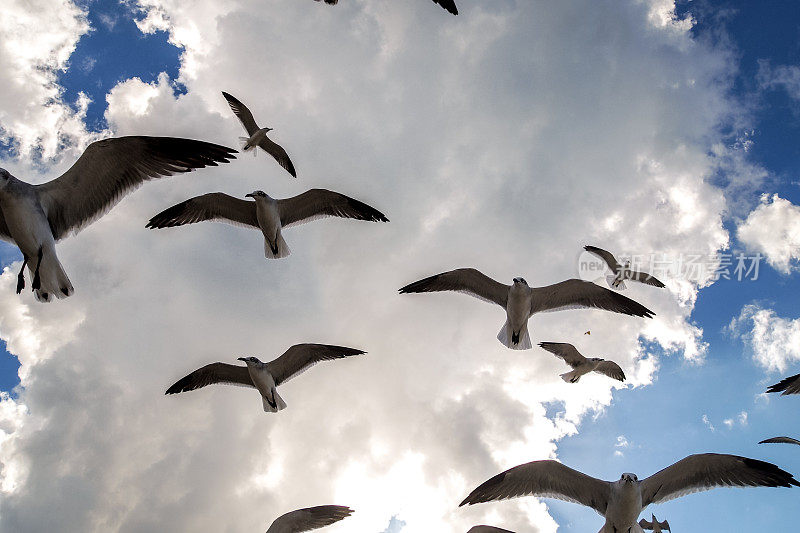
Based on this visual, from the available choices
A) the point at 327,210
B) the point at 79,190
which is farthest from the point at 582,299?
the point at 79,190

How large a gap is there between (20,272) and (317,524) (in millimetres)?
6748

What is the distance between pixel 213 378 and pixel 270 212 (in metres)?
4.01

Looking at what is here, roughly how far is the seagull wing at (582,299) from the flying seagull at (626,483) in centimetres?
343

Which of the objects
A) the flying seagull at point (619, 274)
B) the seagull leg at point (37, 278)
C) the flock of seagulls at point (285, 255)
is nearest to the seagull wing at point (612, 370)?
the flock of seagulls at point (285, 255)

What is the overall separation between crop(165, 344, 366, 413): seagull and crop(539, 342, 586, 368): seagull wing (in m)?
4.33

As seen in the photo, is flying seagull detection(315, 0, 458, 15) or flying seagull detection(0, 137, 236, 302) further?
flying seagull detection(315, 0, 458, 15)

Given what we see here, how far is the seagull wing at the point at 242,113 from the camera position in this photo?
16.3 m

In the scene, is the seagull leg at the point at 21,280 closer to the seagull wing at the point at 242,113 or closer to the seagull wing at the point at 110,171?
the seagull wing at the point at 110,171

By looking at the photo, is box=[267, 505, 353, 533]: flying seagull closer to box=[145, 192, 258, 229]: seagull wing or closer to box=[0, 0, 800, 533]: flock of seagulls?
box=[0, 0, 800, 533]: flock of seagulls

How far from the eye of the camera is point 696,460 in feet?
34.7

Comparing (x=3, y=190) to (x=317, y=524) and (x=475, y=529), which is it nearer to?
(x=317, y=524)

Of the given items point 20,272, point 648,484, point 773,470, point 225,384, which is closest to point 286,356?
point 225,384

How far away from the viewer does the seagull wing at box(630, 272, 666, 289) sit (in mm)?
16062

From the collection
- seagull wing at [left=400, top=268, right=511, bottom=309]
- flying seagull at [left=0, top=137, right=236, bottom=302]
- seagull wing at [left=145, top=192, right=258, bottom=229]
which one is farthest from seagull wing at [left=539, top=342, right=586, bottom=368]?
flying seagull at [left=0, top=137, right=236, bottom=302]
